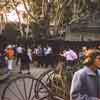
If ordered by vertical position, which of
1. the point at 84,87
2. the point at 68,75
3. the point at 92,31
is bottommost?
the point at 92,31

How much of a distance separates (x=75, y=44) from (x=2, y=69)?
5.03 metres

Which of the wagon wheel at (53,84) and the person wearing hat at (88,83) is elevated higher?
the person wearing hat at (88,83)

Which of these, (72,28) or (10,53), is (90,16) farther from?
(10,53)

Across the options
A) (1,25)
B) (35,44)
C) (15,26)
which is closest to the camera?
(35,44)

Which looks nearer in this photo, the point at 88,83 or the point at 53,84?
the point at 88,83

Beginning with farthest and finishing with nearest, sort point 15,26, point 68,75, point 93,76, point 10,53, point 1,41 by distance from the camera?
point 15,26, point 1,41, point 10,53, point 68,75, point 93,76

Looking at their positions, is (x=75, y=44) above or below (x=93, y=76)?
below

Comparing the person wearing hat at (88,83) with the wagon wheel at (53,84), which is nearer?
the person wearing hat at (88,83)

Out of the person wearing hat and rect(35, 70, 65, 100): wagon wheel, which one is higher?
the person wearing hat

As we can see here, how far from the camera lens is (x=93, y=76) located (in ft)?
22.4

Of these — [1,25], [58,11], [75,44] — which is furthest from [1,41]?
[1,25]

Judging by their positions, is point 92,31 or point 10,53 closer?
point 10,53

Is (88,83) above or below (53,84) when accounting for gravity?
above

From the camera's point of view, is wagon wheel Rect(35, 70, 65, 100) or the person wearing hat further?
wagon wheel Rect(35, 70, 65, 100)
